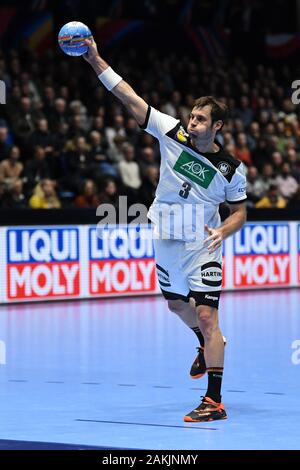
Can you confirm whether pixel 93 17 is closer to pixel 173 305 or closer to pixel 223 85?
pixel 223 85

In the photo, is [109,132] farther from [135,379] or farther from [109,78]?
[109,78]

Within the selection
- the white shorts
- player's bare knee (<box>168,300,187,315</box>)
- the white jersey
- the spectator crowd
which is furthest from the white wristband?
the spectator crowd

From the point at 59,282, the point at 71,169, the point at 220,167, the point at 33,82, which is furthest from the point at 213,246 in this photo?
the point at 33,82

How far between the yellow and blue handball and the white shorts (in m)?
1.71

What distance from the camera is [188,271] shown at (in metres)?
9.24

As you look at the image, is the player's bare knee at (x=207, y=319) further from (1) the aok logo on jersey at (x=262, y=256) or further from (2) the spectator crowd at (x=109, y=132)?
(1) the aok logo on jersey at (x=262, y=256)

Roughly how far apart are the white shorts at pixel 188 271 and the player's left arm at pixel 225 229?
154mm

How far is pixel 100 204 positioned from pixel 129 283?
4.75ft

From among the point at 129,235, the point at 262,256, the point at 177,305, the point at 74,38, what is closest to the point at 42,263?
the point at 129,235

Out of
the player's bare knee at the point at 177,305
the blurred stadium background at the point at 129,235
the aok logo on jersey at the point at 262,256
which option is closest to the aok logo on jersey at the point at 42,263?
the blurred stadium background at the point at 129,235

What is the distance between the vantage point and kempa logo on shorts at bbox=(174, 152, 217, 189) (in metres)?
9.21

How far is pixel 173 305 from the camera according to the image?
9648mm

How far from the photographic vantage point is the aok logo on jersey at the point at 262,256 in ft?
68.2

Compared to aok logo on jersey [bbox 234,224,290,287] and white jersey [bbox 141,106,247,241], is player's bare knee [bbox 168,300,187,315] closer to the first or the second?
white jersey [bbox 141,106,247,241]
